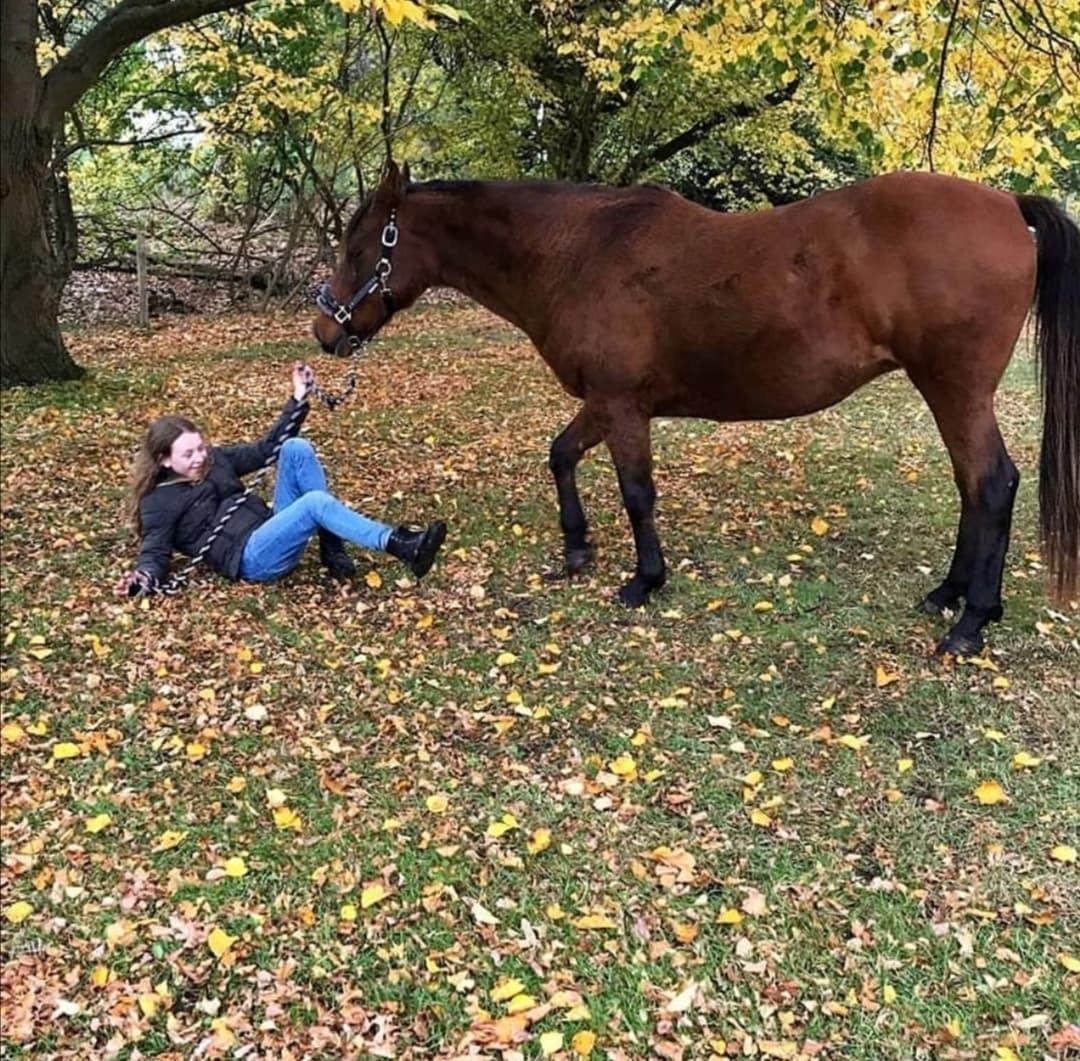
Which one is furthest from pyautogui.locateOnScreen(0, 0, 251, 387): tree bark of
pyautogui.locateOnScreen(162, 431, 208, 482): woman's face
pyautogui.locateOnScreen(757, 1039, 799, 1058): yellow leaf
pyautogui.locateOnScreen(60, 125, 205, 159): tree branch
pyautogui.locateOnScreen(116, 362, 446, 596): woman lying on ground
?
pyautogui.locateOnScreen(757, 1039, 799, 1058): yellow leaf

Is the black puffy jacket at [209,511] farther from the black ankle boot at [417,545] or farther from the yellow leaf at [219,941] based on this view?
the yellow leaf at [219,941]

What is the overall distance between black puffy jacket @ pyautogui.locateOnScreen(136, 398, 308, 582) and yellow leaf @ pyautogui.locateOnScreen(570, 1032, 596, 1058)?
3258 millimetres

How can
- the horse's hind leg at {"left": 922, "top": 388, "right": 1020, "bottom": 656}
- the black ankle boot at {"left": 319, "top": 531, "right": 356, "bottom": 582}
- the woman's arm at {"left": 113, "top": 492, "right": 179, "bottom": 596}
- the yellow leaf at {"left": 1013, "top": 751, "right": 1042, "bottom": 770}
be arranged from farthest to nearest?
the black ankle boot at {"left": 319, "top": 531, "right": 356, "bottom": 582} < the woman's arm at {"left": 113, "top": 492, "right": 179, "bottom": 596} < the horse's hind leg at {"left": 922, "top": 388, "right": 1020, "bottom": 656} < the yellow leaf at {"left": 1013, "top": 751, "right": 1042, "bottom": 770}

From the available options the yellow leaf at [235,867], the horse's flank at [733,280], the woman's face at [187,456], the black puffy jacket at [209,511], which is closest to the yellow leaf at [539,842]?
the yellow leaf at [235,867]

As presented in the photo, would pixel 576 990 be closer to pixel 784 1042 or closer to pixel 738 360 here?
pixel 784 1042

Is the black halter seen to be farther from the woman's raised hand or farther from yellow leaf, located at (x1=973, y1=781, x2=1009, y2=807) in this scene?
yellow leaf, located at (x1=973, y1=781, x2=1009, y2=807)

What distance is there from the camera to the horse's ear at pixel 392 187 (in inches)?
205

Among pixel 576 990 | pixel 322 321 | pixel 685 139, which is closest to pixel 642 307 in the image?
pixel 322 321

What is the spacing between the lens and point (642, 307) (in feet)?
16.3

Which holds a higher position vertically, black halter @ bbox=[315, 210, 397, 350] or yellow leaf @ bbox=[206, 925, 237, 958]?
black halter @ bbox=[315, 210, 397, 350]

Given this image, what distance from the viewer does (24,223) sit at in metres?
8.95

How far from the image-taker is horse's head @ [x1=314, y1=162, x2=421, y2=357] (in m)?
5.34

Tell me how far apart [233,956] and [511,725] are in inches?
57.8

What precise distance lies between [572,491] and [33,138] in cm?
626
